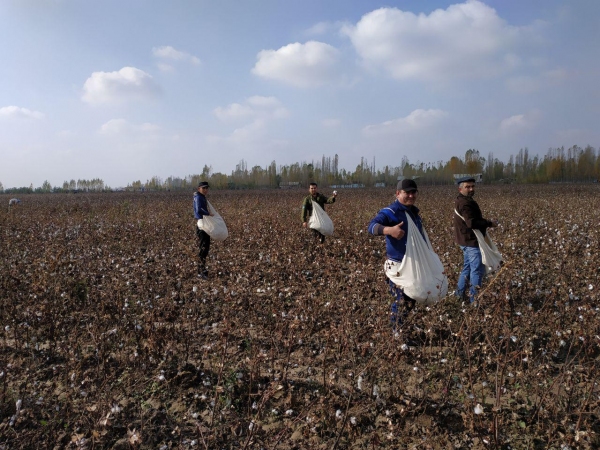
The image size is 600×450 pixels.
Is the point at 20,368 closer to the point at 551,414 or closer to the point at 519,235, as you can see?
the point at 551,414

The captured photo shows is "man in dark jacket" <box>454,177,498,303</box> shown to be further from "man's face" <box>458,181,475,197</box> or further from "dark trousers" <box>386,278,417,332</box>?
"dark trousers" <box>386,278,417,332</box>

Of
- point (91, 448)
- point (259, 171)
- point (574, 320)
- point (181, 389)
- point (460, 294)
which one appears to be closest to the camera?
point (91, 448)

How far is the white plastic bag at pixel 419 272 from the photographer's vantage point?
3.41 meters

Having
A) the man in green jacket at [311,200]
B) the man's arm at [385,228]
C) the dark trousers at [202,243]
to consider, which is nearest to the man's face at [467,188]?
the man's arm at [385,228]

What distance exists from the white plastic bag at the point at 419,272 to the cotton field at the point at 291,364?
0.95ft

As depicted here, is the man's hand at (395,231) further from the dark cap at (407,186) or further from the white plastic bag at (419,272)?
the dark cap at (407,186)

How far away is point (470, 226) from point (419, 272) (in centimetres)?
129

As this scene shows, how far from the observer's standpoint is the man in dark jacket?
4.26 meters

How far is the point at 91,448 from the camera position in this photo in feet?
8.37

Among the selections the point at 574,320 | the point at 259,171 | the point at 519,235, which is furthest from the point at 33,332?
the point at 259,171

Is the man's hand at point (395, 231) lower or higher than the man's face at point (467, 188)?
lower

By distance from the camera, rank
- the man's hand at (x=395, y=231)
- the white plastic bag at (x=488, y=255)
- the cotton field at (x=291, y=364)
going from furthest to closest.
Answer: the white plastic bag at (x=488, y=255)
the man's hand at (x=395, y=231)
the cotton field at (x=291, y=364)

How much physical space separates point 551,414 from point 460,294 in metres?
2.23

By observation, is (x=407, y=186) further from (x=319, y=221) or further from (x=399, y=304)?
(x=319, y=221)
